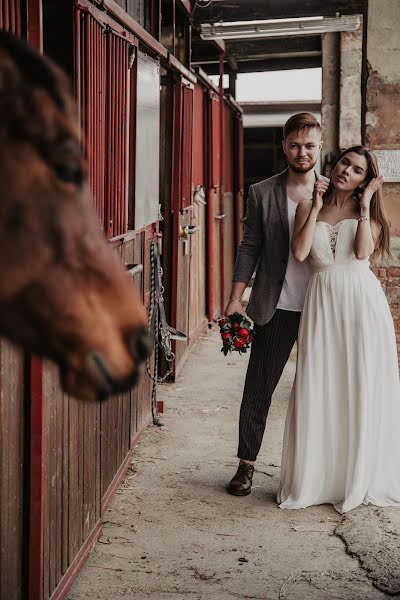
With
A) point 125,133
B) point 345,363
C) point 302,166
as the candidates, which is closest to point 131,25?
point 125,133

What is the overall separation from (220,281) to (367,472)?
18.5 feet

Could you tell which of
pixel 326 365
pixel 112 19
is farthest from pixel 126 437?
pixel 112 19

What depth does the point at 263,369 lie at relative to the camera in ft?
13.1

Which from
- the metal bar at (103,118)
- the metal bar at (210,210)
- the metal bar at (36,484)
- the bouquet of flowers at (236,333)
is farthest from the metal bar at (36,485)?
the metal bar at (210,210)

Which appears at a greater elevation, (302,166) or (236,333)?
(302,166)

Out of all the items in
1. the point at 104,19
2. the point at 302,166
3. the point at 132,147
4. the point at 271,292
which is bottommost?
the point at 271,292

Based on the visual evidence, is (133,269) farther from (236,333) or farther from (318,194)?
(318,194)

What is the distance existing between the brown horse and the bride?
2596mm

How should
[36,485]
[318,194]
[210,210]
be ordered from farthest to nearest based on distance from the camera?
[210,210] < [318,194] < [36,485]

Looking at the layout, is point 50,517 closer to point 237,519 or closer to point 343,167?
point 237,519

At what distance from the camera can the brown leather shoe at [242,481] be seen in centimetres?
401

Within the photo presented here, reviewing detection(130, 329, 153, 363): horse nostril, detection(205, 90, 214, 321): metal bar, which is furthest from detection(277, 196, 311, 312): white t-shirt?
detection(205, 90, 214, 321): metal bar

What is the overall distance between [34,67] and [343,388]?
2.89 meters

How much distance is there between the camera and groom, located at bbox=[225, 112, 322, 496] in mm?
3939
